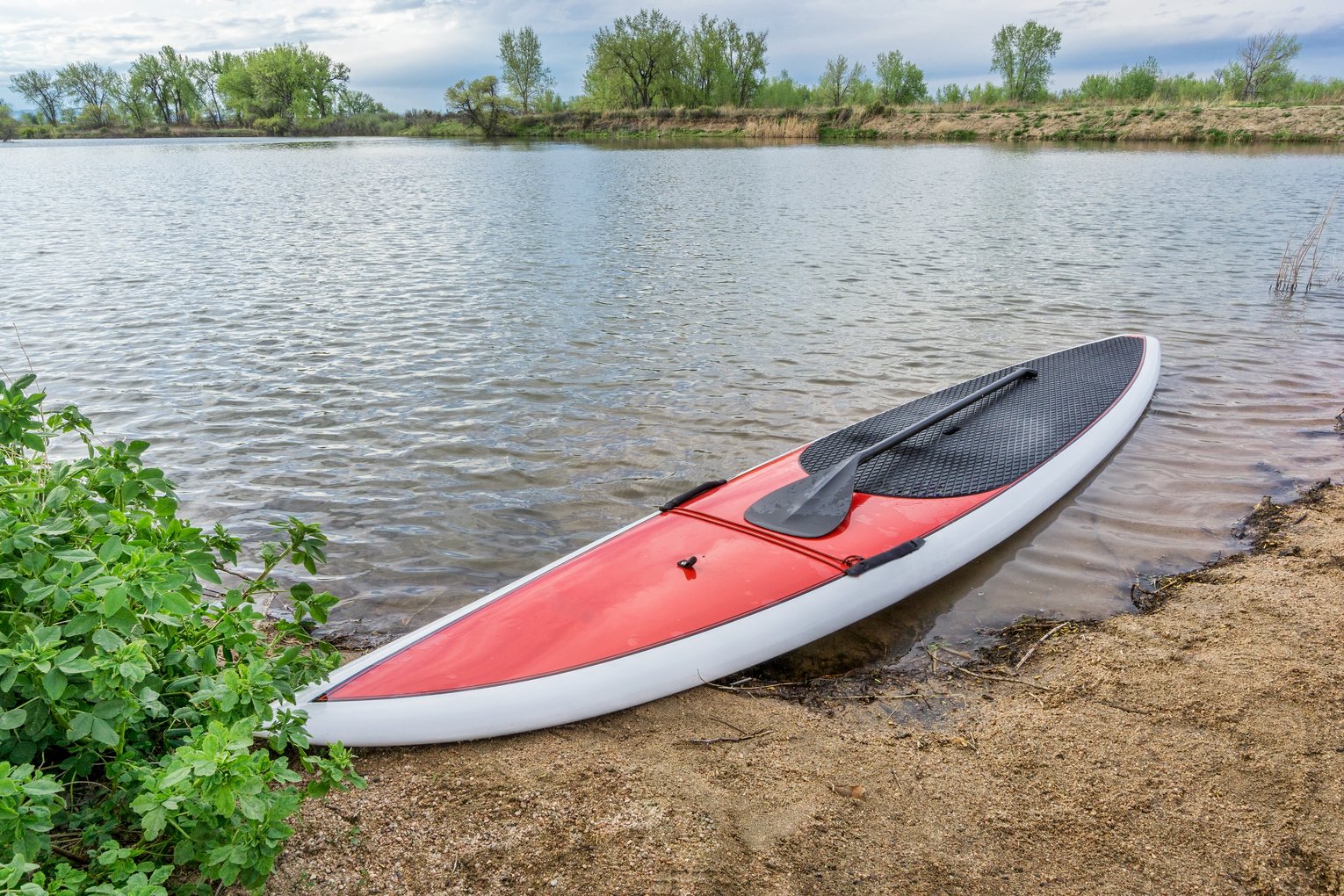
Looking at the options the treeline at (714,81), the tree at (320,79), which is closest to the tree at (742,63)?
the treeline at (714,81)

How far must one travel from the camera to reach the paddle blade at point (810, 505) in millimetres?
3102

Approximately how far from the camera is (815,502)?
3.21 meters

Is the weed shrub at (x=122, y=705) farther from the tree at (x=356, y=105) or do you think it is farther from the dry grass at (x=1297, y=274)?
the tree at (x=356, y=105)

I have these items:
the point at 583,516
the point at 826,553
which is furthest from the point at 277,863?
the point at 583,516

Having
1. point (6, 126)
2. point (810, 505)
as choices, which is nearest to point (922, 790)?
point (810, 505)

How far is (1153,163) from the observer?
73.3ft

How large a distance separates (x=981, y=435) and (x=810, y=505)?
1271mm

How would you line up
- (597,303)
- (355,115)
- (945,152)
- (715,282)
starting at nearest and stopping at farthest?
(597,303), (715,282), (945,152), (355,115)

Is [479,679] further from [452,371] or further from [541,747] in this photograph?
[452,371]

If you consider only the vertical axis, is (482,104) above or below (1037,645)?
above

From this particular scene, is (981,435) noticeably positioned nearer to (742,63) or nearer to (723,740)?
(723,740)

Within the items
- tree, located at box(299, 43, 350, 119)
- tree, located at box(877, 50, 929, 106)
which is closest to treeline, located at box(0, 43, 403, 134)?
tree, located at box(299, 43, 350, 119)

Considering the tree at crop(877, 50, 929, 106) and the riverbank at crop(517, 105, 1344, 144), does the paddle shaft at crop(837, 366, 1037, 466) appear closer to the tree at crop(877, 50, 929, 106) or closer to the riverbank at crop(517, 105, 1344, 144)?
the riverbank at crop(517, 105, 1344, 144)

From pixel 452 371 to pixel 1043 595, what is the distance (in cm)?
431
